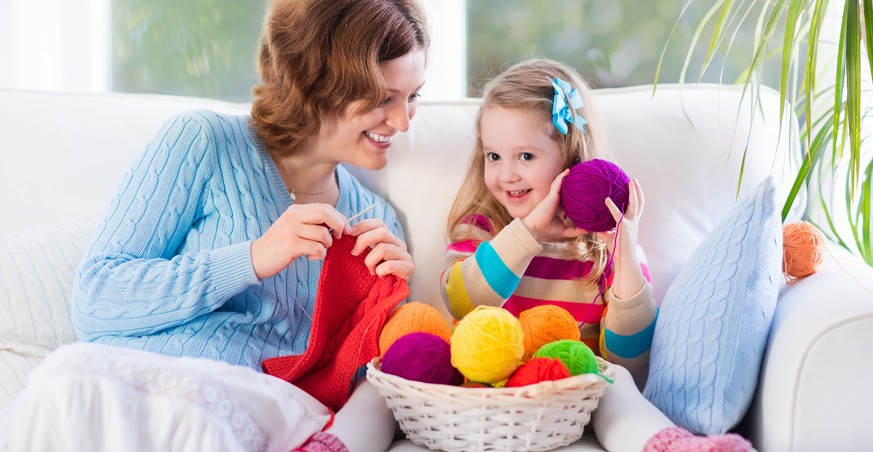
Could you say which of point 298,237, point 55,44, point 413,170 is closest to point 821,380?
point 298,237

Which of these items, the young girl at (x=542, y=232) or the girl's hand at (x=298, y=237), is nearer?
the girl's hand at (x=298, y=237)

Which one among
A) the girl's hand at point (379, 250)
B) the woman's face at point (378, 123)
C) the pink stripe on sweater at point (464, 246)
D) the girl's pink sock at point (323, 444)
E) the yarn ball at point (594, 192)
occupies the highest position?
the woman's face at point (378, 123)

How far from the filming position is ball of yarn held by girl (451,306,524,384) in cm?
105

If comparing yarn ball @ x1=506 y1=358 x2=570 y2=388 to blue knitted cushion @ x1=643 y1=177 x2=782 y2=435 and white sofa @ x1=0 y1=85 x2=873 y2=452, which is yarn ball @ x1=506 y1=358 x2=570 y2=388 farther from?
white sofa @ x1=0 y1=85 x2=873 y2=452

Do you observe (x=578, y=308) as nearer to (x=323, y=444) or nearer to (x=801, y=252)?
(x=801, y=252)

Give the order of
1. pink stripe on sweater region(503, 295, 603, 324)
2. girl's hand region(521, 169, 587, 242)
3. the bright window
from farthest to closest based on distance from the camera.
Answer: the bright window, pink stripe on sweater region(503, 295, 603, 324), girl's hand region(521, 169, 587, 242)

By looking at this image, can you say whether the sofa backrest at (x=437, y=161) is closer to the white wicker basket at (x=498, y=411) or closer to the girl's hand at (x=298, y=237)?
the girl's hand at (x=298, y=237)

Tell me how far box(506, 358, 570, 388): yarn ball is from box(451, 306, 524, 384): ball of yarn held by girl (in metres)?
0.02

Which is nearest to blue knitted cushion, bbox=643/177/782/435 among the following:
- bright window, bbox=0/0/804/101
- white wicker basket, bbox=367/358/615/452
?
white wicker basket, bbox=367/358/615/452

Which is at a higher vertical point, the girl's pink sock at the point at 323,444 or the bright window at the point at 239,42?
the bright window at the point at 239,42

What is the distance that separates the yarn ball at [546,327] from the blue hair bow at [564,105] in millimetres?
370

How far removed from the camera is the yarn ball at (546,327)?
123 centimetres

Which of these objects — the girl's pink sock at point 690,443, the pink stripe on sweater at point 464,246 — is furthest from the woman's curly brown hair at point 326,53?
the girl's pink sock at point 690,443

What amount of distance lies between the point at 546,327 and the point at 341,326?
336mm
